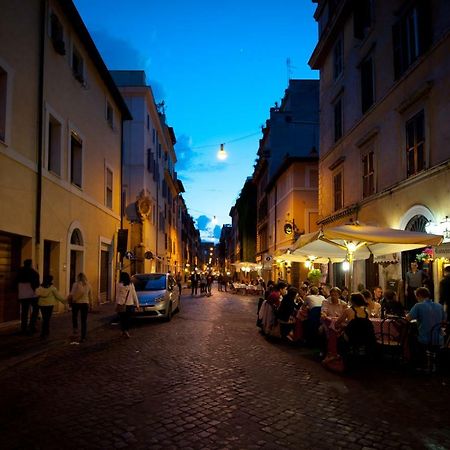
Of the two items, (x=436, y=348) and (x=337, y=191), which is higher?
(x=337, y=191)

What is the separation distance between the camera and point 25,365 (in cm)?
837

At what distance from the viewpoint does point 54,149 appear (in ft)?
53.1

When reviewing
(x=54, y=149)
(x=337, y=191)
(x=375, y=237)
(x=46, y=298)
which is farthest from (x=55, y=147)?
(x=337, y=191)

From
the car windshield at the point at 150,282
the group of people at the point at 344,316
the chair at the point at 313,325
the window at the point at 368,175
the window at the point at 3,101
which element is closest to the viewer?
the group of people at the point at 344,316

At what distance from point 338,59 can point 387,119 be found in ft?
24.9

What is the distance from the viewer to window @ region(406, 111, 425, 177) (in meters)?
13.9

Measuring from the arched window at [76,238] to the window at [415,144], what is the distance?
40.4ft

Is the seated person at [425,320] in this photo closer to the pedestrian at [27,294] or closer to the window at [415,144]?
the window at [415,144]

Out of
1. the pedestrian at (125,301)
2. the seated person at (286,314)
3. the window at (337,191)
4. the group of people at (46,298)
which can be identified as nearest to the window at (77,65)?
the group of people at (46,298)

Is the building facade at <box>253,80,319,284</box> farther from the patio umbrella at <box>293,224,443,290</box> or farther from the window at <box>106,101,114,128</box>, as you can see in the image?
the patio umbrella at <box>293,224,443,290</box>

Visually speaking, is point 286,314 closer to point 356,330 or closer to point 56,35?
point 356,330

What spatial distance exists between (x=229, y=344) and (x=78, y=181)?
34.9ft

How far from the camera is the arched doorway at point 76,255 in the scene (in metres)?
18.0

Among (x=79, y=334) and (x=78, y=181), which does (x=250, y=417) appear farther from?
(x=78, y=181)
